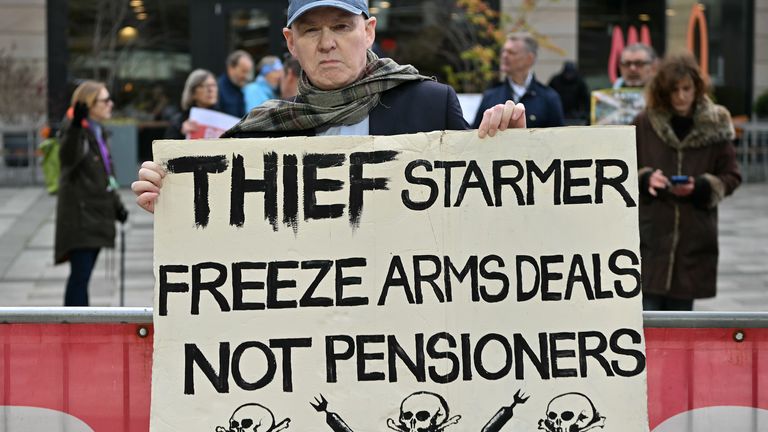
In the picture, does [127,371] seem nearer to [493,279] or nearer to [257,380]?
[257,380]

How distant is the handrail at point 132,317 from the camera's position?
3637 millimetres

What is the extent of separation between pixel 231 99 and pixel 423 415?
7390 mm

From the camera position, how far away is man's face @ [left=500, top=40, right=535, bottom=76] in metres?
7.54

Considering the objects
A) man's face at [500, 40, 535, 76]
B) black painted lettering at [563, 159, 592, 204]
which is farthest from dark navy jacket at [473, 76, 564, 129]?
black painted lettering at [563, 159, 592, 204]

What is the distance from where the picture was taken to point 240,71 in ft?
33.3

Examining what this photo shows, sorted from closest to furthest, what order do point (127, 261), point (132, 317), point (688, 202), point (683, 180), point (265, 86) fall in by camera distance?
point (132, 317) < point (683, 180) < point (688, 202) < point (265, 86) < point (127, 261)

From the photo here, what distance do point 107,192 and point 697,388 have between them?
554 cm

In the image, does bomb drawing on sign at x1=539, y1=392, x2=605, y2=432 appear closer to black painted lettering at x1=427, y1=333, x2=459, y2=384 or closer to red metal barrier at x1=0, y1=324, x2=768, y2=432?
black painted lettering at x1=427, y1=333, x2=459, y2=384

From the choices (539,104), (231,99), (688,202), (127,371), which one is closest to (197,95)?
(231,99)

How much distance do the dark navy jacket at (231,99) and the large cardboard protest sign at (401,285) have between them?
6.97 metres

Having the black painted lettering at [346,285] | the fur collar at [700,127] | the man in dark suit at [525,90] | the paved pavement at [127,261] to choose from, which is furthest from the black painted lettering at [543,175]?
the paved pavement at [127,261]

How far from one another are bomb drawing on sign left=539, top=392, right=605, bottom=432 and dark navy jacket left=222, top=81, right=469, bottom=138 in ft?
2.44

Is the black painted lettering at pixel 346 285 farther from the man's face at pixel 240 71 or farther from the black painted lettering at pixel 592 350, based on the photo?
the man's face at pixel 240 71

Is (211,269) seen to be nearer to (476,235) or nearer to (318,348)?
(318,348)
